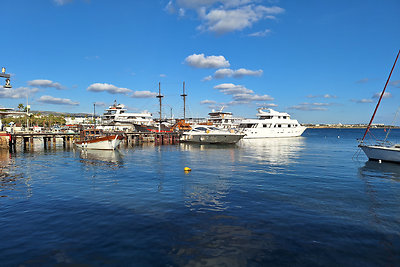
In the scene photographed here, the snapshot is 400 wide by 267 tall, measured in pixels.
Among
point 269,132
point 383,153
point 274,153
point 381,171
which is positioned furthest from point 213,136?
point 381,171

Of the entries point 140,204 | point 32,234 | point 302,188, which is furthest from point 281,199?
point 32,234

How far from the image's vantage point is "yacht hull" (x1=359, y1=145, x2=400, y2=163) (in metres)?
27.0

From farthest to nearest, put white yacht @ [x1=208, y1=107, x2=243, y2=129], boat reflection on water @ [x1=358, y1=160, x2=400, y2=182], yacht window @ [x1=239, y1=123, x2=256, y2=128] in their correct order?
white yacht @ [x1=208, y1=107, x2=243, y2=129], yacht window @ [x1=239, y1=123, x2=256, y2=128], boat reflection on water @ [x1=358, y1=160, x2=400, y2=182]

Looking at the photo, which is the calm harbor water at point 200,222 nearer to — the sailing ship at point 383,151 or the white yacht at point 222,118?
the sailing ship at point 383,151

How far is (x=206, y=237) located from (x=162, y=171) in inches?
608

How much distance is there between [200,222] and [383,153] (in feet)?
89.6

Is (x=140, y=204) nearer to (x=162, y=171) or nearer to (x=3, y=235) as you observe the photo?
(x=3, y=235)

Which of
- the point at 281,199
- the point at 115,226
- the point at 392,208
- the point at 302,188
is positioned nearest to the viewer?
the point at 115,226

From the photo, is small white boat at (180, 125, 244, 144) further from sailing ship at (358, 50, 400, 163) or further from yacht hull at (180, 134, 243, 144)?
sailing ship at (358, 50, 400, 163)

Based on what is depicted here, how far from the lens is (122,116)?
91.3 meters

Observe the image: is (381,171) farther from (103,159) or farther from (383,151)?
(103,159)

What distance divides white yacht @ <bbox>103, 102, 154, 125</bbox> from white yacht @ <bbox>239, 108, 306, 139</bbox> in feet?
121

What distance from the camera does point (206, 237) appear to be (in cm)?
928

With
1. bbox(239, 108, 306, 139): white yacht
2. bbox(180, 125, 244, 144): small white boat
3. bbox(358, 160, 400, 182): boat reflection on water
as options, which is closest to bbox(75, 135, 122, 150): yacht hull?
bbox(180, 125, 244, 144): small white boat
